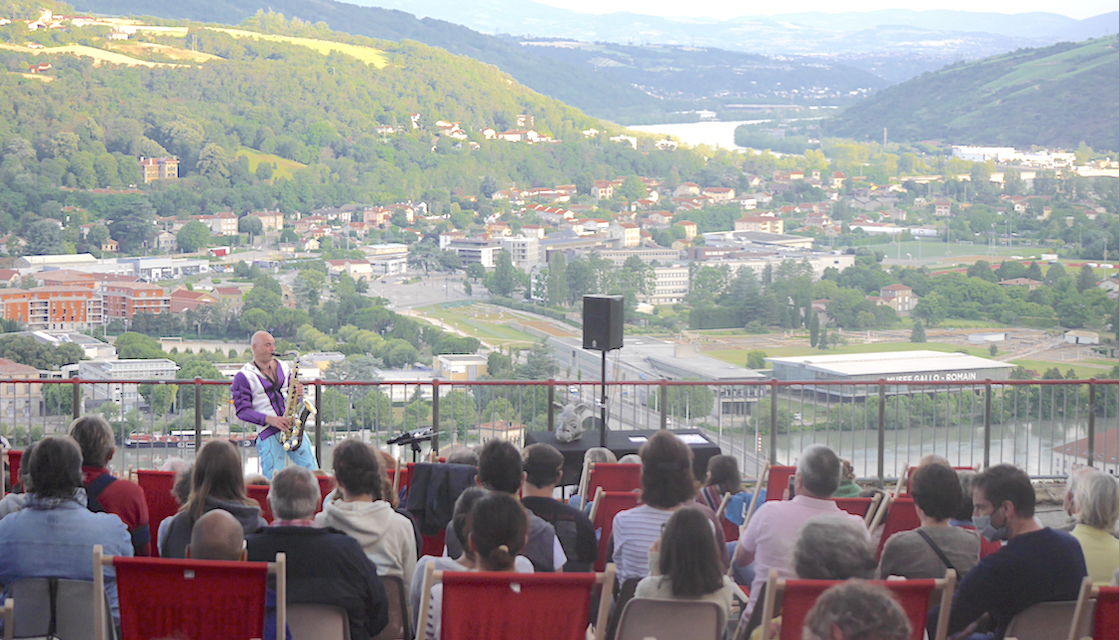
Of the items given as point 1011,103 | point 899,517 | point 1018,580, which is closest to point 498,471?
point 899,517

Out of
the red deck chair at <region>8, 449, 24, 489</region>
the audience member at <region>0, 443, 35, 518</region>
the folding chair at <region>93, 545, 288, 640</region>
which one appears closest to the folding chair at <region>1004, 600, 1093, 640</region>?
the folding chair at <region>93, 545, 288, 640</region>

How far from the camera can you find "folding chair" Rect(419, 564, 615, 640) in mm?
1844

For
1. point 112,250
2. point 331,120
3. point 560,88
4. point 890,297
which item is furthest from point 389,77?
Result: point 890,297

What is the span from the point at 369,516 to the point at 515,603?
2.59ft

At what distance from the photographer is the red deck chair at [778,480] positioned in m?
3.38

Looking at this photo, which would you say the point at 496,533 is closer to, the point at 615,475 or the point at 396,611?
the point at 396,611

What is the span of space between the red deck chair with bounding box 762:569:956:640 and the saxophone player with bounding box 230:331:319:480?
3444 millimetres

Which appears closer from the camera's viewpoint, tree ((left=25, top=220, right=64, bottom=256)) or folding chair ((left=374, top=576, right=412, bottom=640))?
folding chair ((left=374, top=576, right=412, bottom=640))

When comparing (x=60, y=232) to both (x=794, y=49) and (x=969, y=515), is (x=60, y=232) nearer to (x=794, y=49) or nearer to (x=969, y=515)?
(x=794, y=49)

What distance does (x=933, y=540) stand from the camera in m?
2.39

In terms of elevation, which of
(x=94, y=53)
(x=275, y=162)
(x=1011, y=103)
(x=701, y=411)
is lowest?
(x=701, y=411)

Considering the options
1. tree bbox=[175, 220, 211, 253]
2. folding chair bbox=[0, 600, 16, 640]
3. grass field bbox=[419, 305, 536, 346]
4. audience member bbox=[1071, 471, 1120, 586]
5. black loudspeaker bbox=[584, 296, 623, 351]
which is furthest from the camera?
grass field bbox=[419, 305, 536, 346]

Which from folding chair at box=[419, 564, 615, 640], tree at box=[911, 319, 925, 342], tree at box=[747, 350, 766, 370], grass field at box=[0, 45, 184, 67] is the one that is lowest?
tree at box=[747, 350, 766, 370]

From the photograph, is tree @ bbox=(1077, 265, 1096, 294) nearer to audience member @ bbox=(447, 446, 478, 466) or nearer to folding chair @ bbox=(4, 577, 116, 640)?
audience member @ bbox=(447, 446, 478, 466)
